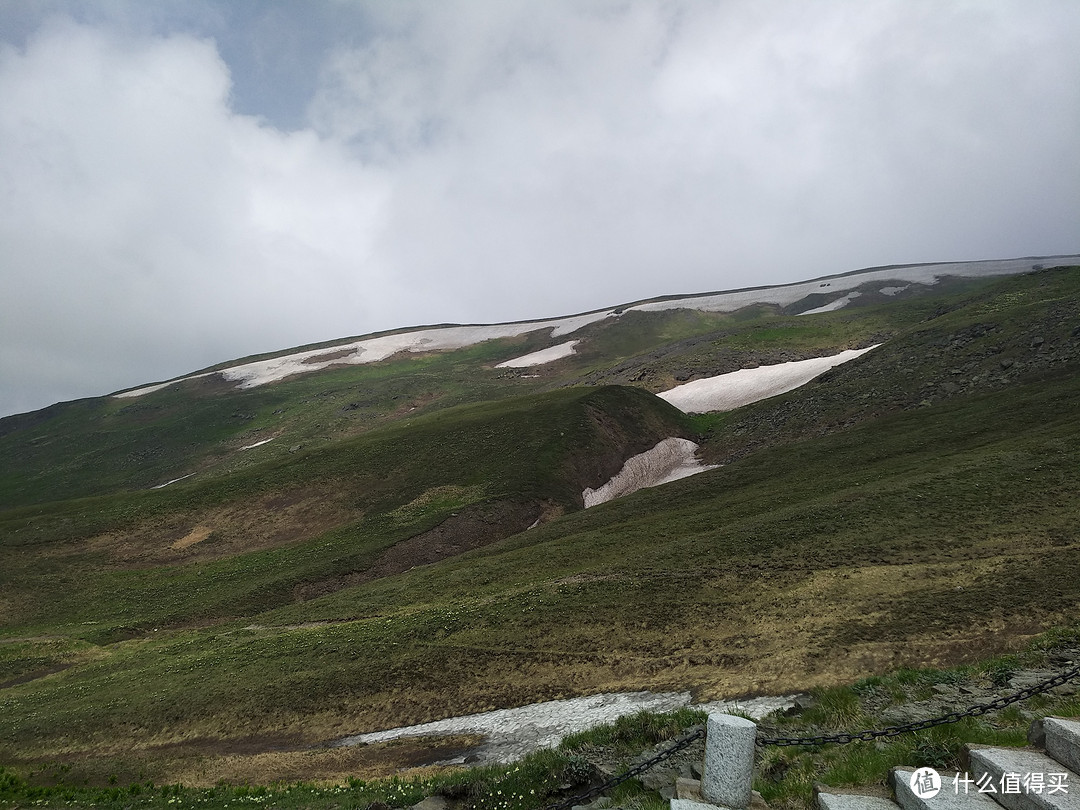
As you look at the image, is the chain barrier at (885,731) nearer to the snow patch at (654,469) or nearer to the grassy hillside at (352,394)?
the snow patch at (654,469)

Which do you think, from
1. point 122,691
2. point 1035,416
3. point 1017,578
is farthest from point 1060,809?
point 1035,416

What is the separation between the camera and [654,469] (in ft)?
235

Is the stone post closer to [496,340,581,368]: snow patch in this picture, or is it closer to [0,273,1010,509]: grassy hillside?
[0,273,1010,509]: grassy hillside

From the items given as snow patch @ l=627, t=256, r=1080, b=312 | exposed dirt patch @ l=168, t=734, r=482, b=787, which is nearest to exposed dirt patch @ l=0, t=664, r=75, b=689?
exposed dirt patch @ l=168, t=734, r=482, b=787

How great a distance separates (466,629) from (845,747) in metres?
22.0

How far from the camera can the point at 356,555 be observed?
5225 centimetres

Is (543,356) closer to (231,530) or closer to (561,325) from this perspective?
(561,325)

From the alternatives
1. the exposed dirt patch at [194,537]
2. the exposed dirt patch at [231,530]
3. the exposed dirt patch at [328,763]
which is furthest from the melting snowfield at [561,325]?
the exposed dirt patch at [328,763]

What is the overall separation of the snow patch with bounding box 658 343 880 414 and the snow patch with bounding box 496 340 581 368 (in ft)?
172

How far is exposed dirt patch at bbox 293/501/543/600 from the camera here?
4888cm

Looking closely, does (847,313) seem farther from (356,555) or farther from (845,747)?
(845,747)

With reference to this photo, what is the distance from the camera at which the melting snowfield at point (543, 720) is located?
19922 millimetres

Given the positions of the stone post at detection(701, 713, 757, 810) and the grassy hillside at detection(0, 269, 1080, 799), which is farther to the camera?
the grassy hillside at detection(0, 269, 1080, 799)

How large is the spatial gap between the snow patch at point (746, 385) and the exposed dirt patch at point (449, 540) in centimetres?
3965
